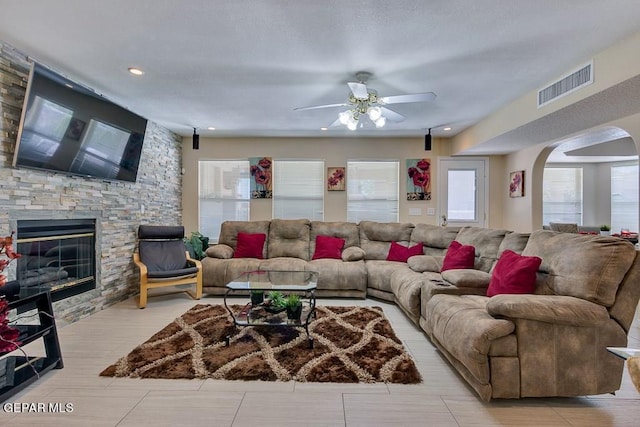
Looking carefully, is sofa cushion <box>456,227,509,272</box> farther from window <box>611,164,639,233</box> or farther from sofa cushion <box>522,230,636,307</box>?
window <box>611,164,639,233</box>

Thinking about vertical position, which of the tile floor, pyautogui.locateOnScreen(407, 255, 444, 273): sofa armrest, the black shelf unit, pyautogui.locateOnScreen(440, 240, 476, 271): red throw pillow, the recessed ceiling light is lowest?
the tile floor

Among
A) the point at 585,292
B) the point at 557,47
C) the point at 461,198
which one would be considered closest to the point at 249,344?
the point at 585,292

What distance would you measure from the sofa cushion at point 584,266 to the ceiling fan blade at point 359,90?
189cm

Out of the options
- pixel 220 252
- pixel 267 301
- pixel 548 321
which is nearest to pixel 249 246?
pixel 220 252

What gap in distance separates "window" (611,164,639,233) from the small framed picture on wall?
150 inches

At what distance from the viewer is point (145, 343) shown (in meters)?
2.70

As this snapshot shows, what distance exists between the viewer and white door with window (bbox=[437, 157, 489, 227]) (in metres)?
5.88

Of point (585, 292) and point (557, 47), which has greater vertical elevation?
point (557, 47)

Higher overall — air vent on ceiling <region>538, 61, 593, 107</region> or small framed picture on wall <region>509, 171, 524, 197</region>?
air vent on ceiling <region>538, 61, 593, 107</region>

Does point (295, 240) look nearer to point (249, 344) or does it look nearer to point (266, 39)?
point (249, 344)

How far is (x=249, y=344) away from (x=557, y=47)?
350cm

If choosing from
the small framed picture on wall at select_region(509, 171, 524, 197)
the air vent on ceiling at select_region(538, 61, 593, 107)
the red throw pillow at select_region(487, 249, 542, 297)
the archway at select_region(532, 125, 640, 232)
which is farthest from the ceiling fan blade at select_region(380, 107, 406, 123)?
the archway at select_region(532, 125, 640, 232)

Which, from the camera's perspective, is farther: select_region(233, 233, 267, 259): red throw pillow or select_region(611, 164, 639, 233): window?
select_region(611, 164, 639, 233): window

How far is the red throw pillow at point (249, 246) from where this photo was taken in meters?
4.68
